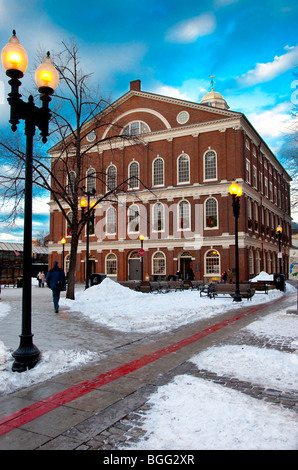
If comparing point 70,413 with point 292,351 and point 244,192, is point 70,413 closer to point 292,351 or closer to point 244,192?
point 292,351

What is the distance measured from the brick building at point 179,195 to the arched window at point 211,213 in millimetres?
100

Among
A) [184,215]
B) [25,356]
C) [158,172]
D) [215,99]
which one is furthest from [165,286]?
[215,99]

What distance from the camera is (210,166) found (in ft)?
121

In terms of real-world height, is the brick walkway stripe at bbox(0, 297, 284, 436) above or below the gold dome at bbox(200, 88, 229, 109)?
below

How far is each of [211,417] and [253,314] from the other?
9.98 meters

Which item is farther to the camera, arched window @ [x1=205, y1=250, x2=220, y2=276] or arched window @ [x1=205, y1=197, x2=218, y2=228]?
arched window @ [x1=205, y1=197, x2=218, y2=228]

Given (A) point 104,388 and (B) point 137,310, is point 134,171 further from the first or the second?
(A) point 104,388

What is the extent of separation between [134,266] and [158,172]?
423 inches

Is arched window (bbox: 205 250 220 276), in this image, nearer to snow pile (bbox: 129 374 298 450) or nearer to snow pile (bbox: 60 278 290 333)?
snow pile (bbox: 60 278 290 333)

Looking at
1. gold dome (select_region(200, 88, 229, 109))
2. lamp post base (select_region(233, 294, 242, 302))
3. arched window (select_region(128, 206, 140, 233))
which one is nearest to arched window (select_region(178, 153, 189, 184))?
arched window (select_region(128, 206, 140, 233))

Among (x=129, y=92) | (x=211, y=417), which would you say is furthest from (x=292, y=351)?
(x=129, y=92)

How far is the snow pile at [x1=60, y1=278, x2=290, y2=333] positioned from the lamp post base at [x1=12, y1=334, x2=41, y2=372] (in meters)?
4.22

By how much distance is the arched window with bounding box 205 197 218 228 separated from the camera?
118 ft

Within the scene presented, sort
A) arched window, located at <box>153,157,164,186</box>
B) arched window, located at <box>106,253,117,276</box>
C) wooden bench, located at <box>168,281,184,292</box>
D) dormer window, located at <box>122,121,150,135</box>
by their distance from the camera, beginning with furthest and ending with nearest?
1. arched window, located at <box>106,253,117,276</box>
2. dormer window, located at <box>122,121,150,135</box>
3. arched window, located at <box>153,157,164,186</box>
4. wooden bench, located at <box>168,281,184,292</box>
